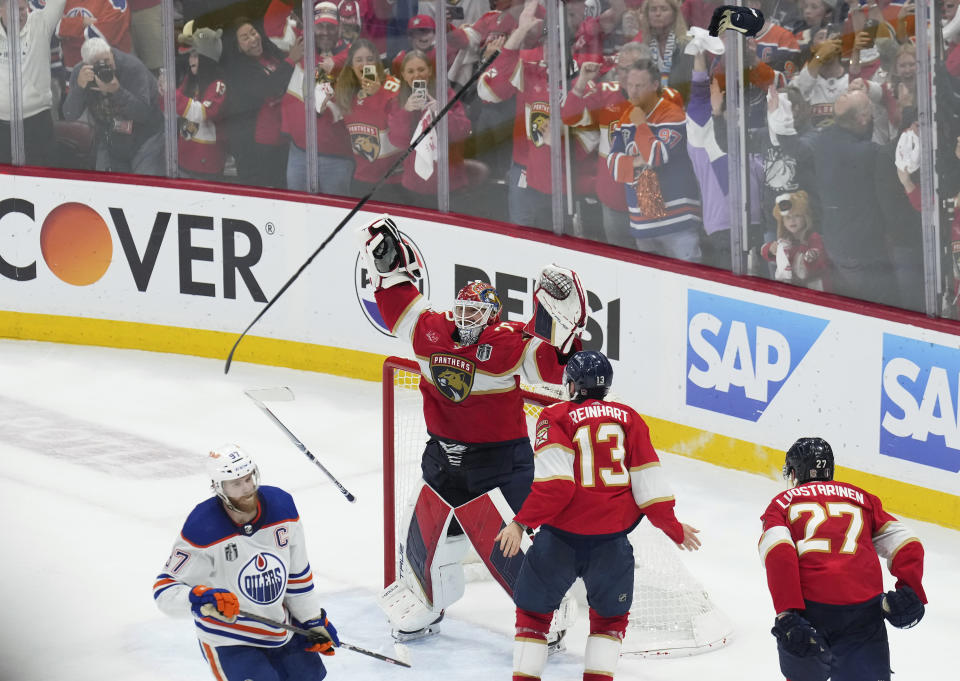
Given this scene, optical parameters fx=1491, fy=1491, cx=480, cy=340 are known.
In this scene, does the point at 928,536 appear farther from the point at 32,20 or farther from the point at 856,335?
the point at 32,20

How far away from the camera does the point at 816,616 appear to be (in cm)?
396

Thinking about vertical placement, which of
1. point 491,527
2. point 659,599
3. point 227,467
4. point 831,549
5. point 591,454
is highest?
point 227,467

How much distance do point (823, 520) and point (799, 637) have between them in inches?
12.6

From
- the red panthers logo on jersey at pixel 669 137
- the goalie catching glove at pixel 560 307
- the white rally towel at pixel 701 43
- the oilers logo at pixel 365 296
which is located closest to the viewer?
the goalie catching glove at pixel 560 307

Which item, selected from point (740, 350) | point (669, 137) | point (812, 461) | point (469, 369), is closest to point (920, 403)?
point (740, 350)

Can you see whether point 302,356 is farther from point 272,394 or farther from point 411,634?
point 411,634

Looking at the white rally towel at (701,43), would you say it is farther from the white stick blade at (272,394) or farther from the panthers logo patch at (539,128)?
the white stick blade at (272,394)

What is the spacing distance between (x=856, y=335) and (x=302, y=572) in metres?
3.48

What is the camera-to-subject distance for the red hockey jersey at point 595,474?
175 inches

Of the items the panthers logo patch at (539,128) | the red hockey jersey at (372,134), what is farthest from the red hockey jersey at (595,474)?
the red hockey jersey at (372,134)

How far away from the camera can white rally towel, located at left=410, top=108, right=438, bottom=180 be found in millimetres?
8789

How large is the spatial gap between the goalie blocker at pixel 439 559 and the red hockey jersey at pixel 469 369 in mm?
243

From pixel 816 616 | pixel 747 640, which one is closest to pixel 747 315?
pixel 747 640

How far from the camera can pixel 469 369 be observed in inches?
202
